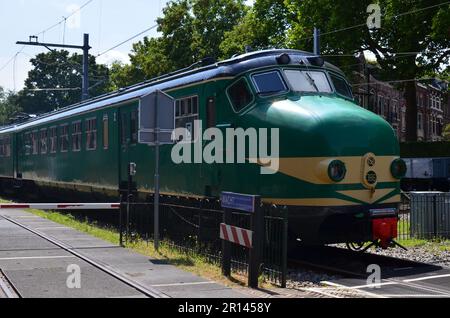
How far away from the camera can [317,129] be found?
9555 mm

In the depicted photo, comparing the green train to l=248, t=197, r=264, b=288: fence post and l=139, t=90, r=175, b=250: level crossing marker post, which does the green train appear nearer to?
l=139, t=90, r=175, b=250: level crossing marker post

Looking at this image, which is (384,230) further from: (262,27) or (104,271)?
(262,27)

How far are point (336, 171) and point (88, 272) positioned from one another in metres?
3.99

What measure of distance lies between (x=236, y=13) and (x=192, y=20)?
128 inches

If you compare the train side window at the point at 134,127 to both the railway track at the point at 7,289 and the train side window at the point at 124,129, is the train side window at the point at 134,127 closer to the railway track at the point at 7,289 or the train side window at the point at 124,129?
the train side window at the point at 124,129

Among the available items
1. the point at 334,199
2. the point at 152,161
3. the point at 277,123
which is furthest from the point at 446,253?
the point at 152,161

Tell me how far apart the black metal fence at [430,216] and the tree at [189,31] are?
3036 cm

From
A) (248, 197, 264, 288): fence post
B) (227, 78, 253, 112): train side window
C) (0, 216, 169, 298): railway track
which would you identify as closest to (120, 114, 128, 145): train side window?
(0, 216, 169, 298): railway track

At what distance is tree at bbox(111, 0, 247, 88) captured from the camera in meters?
44.1

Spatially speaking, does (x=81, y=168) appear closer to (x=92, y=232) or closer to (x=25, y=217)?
(x=25, y=217)

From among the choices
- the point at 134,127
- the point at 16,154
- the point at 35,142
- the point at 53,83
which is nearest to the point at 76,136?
the point at 134,127

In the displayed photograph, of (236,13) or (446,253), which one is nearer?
(446,253)

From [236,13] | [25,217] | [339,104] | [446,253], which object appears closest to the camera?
[339,104]

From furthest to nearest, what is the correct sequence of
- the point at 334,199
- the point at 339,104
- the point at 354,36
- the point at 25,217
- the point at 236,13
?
the point at 236,13 → the point at 354,36 → the point at 25,217 → the point at 339,104 → the point at 334,199
